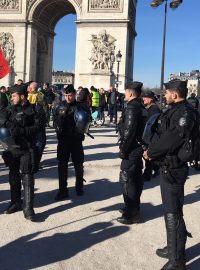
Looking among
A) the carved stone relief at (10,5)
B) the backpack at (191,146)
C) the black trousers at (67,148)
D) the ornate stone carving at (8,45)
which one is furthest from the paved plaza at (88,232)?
the carved stone relief at (10,5)

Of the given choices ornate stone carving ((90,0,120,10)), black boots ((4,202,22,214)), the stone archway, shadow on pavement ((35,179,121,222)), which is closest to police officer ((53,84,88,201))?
shadow on pavement ((35,179,121,222))

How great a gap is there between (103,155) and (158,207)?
4702 mm

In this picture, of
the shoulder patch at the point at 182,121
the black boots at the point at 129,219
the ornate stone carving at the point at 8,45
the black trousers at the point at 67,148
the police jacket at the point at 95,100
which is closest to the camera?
the shoulder patch at the point at 182,121

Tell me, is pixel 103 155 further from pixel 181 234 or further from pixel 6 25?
pixel 6 25

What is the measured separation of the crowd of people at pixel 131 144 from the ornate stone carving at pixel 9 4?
25741mm

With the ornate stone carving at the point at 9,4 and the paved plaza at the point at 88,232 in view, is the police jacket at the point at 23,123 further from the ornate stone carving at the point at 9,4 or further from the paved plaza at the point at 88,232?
the ornate stone carving at the point at 9,4

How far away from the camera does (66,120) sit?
260 inches

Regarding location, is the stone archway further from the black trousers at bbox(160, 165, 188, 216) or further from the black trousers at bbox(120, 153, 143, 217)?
the black trousers at bbox(160, 165, 188, 216)

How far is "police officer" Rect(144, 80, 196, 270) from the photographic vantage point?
4.02 meters

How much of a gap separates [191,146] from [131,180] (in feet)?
5.97

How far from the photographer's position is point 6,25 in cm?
3231

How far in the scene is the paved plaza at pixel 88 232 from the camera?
4.40 metres

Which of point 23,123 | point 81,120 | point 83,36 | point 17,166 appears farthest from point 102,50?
point 23,123

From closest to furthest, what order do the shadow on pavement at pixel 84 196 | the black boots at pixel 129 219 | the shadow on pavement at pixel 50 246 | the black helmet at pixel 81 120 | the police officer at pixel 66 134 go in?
the shadow on pavement at pixel 50 246, the black boots at pixel 129 219, the shadow on pavement at pixel 84 196, the black helmet at pixel 81 120, the police officer at pixel 66 134
